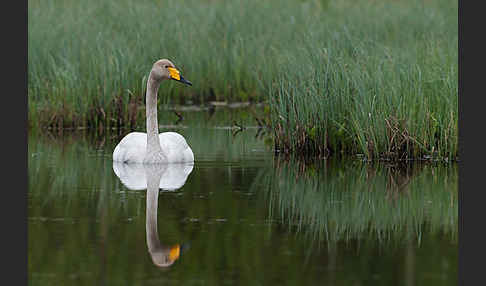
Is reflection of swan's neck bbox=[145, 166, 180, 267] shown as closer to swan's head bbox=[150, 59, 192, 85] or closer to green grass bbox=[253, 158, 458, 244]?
green grass bbox=[253, 158, 458, 244]

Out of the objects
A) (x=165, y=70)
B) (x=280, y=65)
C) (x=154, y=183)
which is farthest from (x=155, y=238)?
(x=280, y=65)

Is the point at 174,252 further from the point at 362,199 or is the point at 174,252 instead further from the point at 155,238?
the point at 362,199

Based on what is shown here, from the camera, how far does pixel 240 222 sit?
1025 centimetres

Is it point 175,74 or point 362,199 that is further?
point 175,74

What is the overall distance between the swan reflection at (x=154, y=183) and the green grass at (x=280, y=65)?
1.99m

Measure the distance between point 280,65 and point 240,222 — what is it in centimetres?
637

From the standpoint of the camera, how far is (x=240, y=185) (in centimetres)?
1252

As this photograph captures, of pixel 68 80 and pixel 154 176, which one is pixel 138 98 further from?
pixel 154 176

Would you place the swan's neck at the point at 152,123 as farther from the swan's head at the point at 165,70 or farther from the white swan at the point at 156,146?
the swan's head at the point at 165,70

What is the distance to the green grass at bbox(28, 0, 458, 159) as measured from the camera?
14328 mm

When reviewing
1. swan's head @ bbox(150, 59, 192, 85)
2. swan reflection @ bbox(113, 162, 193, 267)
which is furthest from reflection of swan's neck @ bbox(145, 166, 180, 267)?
swan's head @ bbox(150, 59, 192, 85)

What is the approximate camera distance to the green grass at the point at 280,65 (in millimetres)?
14328

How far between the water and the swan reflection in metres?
0.02

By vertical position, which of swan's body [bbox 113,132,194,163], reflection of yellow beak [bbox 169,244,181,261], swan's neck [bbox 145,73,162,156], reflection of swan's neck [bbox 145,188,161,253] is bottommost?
reflection of yellow beak [bbox 169,244,181,261]
